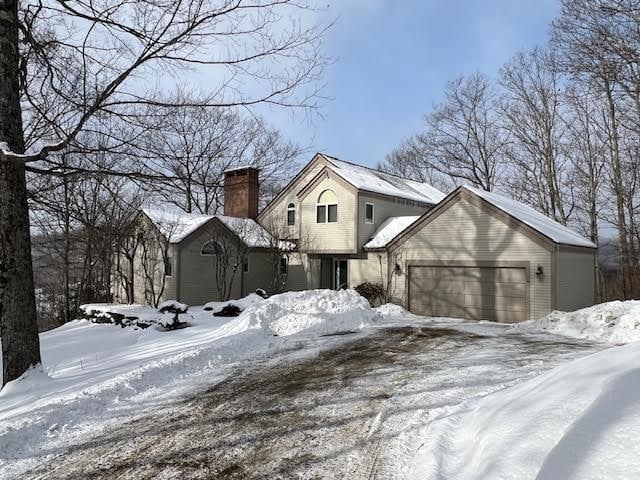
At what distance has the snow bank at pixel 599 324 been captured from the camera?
34.0 feet

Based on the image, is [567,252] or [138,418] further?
[567,252]

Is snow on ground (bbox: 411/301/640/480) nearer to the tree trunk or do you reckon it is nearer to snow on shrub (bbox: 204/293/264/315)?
the tree trunk

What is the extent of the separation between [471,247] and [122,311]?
471 inches

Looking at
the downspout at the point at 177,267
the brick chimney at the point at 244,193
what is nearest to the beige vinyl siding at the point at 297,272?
the brick chimney at the point at 244,193

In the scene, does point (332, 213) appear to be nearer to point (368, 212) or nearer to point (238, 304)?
point (368, 212)

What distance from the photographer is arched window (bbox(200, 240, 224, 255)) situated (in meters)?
20.4

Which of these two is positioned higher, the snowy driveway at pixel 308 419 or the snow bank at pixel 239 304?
the snow bank at pixel 239 304

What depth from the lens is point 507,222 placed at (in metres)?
15.2

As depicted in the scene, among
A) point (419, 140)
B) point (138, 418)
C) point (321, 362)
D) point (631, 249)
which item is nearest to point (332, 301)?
point (321, 362)

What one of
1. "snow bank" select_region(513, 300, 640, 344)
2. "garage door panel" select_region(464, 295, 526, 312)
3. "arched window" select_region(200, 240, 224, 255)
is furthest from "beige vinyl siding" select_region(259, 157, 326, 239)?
"snow bank" select_region(513, 300, 640, 344)

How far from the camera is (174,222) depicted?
19.7 meters

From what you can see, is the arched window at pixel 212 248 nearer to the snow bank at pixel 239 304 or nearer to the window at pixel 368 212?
the snow bank at pixel 239 304

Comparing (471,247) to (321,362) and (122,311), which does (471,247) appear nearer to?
(321,362)

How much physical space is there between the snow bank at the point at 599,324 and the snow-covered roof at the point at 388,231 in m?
7.49
